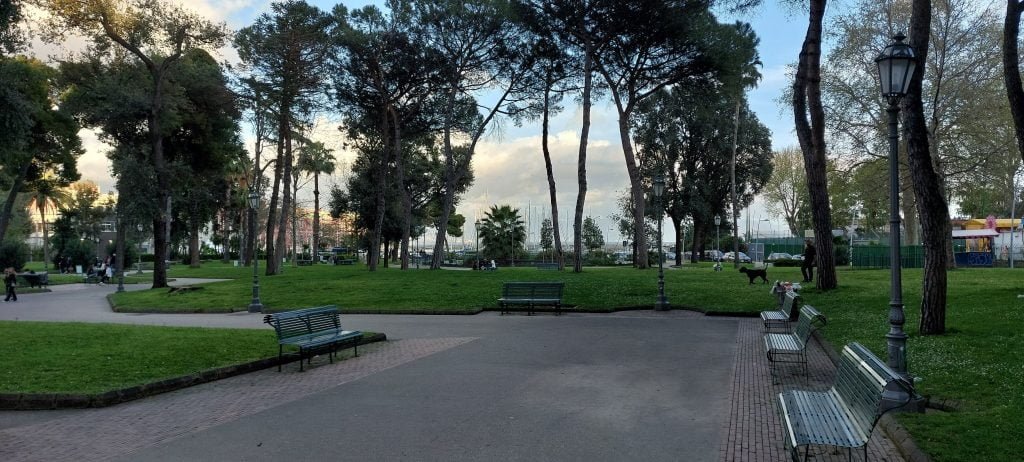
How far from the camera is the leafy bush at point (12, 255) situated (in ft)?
138

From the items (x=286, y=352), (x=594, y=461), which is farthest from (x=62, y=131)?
(x=594, y=461)

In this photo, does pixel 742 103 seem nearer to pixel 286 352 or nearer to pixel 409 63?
pixel 409 63

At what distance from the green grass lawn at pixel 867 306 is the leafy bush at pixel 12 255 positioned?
2608 centimetres

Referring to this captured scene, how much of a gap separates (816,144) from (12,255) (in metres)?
49.8

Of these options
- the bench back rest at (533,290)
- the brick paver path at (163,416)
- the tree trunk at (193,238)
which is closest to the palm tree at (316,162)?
the tree trunk at (193,238)

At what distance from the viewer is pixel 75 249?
49.3 metres

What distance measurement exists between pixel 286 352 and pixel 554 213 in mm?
24568

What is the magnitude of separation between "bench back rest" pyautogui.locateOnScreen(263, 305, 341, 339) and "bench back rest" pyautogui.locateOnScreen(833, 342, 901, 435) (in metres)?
7.33

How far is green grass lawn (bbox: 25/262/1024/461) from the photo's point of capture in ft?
17.2

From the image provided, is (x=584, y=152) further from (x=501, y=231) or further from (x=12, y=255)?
(x=12, y=255)

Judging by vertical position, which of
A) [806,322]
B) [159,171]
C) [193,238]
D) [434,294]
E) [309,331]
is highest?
[159,171]

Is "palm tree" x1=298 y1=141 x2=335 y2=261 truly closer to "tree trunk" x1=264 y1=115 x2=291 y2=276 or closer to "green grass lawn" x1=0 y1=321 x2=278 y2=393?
"tree trunk" x1=264 y1=115 x2=291 y2=276

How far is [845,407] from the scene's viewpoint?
498 cm

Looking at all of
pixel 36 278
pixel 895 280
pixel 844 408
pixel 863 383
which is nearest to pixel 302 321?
pixel 844 408
